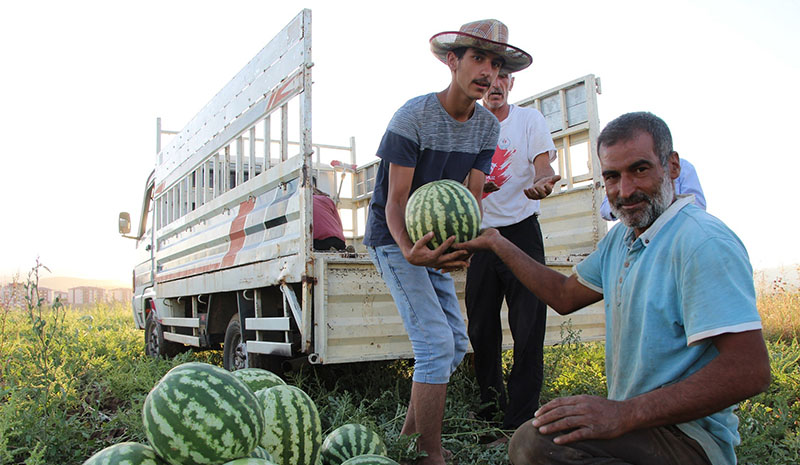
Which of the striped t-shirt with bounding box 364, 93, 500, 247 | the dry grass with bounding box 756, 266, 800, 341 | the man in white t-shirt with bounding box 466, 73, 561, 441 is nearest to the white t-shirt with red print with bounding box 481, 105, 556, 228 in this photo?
the man in white t-shirt with bounding box 466, 73, 561, 441

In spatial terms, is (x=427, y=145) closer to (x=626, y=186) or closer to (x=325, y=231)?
(x=626, y=186)

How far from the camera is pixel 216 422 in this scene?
1.81 meters

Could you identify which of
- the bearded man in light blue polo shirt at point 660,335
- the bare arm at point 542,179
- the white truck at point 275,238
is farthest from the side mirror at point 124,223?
the bearded man in light blue polo shirt at point 660,335

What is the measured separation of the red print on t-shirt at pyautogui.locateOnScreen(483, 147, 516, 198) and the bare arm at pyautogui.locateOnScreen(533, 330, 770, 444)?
2312 millimetres

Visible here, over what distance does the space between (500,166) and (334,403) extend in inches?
76.1

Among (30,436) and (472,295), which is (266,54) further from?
(30,436)

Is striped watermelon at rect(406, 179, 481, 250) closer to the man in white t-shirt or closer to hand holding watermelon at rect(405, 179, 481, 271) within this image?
hand holding watermelon at rect(405, 179, 481, 271)

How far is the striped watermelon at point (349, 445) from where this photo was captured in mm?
2525

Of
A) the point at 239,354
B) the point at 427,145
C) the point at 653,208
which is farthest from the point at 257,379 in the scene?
the point at 239,354

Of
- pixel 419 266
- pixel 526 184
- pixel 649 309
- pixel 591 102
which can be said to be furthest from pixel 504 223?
pixel 591 102

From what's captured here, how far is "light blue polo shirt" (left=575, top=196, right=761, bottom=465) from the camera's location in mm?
1728

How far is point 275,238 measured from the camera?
4492 millimetres

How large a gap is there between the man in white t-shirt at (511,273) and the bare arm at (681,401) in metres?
1.73

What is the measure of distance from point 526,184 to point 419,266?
1359mm
